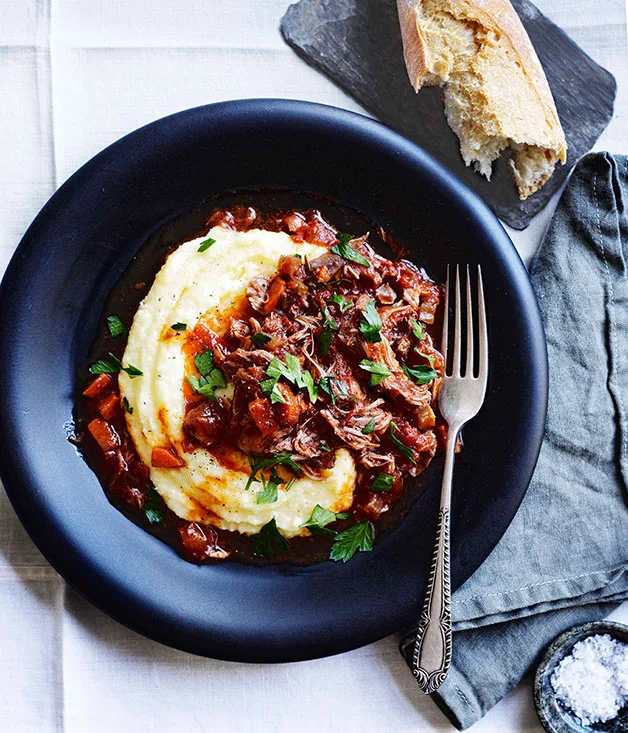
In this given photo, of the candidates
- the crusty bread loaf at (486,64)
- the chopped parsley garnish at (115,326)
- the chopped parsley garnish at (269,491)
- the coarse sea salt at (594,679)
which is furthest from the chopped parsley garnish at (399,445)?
the crusty bread loaf at (486,64)

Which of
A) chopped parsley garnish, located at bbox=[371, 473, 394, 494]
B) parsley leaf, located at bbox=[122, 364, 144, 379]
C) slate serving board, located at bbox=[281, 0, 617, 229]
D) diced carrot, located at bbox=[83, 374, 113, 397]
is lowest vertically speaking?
chopped parsley garnish, located at bbox=[371, 473, 394, 494]

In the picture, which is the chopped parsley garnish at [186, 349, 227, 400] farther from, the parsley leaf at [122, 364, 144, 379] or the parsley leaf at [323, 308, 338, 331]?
the parsley leaf at [323, 308, 338, 331]

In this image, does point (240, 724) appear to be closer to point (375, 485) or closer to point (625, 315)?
point (375, 485)

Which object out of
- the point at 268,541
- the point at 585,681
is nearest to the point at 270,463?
the point at 268,541

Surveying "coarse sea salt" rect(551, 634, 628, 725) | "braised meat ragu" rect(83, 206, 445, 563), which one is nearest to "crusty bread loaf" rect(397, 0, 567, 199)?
"braised meat ragu" rect(83, 206, 445, 563)

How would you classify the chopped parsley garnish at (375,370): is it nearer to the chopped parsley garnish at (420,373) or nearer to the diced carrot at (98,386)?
the chopped parsley garnish at (420,373)

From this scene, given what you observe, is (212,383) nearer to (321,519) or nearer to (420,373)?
(321,519)

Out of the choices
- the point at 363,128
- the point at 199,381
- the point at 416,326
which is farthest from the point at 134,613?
the point at 363,128
